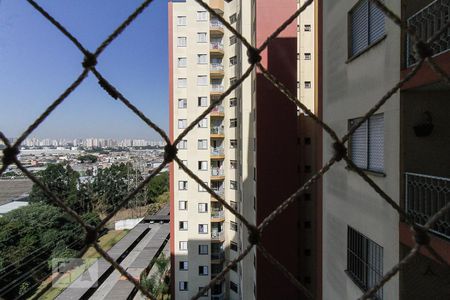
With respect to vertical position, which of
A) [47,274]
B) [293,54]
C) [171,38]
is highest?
[171,38]

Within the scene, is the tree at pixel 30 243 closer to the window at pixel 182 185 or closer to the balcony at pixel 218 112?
the window at pixel 182 185

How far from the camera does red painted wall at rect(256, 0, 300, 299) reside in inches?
283

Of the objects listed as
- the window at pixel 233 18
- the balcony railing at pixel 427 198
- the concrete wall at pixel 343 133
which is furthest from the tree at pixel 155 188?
the balcony railing at pixel 427 198

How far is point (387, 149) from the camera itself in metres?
2.14

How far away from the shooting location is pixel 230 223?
10422mm

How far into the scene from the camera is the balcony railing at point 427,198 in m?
1.69

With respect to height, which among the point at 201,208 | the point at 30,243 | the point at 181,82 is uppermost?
the point at 181,82

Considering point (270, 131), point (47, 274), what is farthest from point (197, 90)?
point (47, 274)

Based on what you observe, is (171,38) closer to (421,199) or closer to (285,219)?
(285,219)

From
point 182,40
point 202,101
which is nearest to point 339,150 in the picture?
point 202,101

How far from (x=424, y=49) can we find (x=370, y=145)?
68.7 inches

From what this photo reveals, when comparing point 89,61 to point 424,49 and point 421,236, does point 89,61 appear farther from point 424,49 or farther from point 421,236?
point 421,236

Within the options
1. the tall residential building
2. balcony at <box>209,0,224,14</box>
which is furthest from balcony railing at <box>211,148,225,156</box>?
balcony at <box>209,0,224,14</box>

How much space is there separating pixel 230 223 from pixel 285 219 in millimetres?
3612
